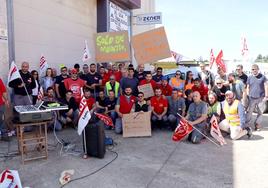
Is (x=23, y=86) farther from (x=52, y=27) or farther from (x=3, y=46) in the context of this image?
(x=52, y=27)

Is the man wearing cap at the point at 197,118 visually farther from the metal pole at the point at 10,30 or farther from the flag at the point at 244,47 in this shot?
the flag at the point at 244,47

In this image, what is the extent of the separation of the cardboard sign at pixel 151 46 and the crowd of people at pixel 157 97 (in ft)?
1.86

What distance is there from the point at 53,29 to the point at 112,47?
79.4 inches

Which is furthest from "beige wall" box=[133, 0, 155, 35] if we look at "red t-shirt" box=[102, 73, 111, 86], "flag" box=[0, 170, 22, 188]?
"flag" box=[0, 170, 22, 188]

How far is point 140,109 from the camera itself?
7699 millimetres

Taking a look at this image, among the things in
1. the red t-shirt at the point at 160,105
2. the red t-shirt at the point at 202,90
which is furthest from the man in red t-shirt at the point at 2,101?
the red t-shirt at the point at 202,90

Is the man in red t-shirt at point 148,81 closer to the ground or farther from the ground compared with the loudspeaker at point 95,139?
farther from the ground

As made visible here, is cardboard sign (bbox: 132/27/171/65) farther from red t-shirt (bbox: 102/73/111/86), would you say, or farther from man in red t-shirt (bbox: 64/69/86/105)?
man in red t-shirt (bbox: 64/69/86/105)

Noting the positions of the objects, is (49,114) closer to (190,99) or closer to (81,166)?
(81,166)

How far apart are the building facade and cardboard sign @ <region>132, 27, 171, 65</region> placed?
8.83ft

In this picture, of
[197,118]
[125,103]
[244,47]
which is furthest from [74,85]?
[244,47]

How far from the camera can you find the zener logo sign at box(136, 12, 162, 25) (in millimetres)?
13875

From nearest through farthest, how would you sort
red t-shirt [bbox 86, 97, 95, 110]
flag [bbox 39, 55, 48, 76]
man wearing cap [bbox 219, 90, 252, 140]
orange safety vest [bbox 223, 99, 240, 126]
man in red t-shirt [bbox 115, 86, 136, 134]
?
1. man wearing cap [bbox 219, 90, 252, 140]
2. orange safety vest [bbox 223, 99, 240, 126]
3. man in red t-shirt [bbox 115, 86, 136, 134]
4. red t-shirt [bbox 86, 97, 95, 110]
5. flag [bbox 39, 55, 48, 76]

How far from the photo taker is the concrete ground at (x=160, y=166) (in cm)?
441
